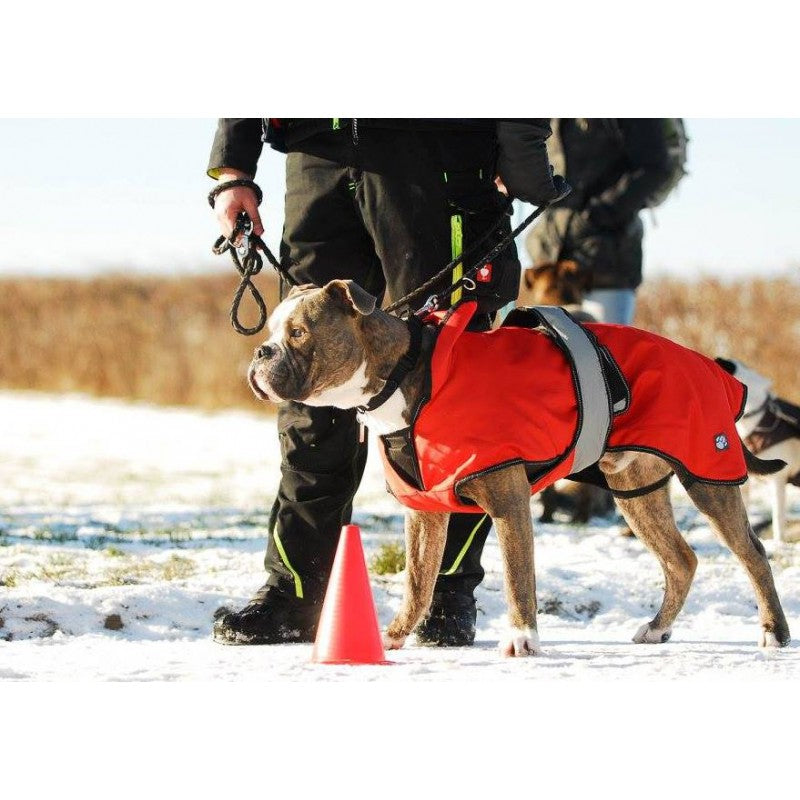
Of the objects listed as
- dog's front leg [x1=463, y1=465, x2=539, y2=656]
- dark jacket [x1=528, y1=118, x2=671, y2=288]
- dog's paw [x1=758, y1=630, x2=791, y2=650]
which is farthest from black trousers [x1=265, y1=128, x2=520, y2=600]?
dark jacket [x1=528, y1=118, x2=671, y2=288]

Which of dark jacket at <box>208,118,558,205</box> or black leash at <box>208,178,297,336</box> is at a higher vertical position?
dark jacket at <box>208,118,558,205</box>

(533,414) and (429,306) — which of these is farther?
(429,306)

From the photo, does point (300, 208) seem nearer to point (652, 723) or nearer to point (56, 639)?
point (56, 639)

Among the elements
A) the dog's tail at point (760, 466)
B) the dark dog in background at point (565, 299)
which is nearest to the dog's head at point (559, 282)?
the dark dog in background at point (565, 299)

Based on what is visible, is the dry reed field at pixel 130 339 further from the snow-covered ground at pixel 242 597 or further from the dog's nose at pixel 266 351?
the dog's nose at pixel 266 351

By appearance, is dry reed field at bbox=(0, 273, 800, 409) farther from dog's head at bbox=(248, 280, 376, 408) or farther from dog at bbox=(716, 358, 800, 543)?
dog's head at bbox=(248, 280, 376, 408)

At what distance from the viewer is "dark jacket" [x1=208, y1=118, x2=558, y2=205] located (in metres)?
4.21

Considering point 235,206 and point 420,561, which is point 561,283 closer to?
point 235,206

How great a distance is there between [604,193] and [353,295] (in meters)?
4.09

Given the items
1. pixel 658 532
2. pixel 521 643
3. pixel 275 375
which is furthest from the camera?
pixel 658 532

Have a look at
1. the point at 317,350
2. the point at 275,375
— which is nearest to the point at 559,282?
the point at 317,350

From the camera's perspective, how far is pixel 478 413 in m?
3.86

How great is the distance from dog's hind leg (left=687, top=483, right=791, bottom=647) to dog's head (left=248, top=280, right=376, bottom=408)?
1217mm

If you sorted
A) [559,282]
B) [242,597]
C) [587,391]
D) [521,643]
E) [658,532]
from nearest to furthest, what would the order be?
1. [521,643]
2. [587,391]
3. [658,532]
4. [242,597]
5. [559,282]
